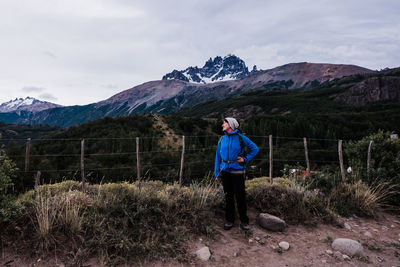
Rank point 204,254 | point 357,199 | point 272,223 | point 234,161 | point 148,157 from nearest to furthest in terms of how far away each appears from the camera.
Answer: point 204,254 < point 234,161 < point 272,223 < point 357,199 < point 148,157

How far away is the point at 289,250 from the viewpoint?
3.37 m

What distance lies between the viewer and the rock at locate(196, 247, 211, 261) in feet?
9.87

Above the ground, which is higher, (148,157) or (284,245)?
(284,245)

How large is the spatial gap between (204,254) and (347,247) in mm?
2188

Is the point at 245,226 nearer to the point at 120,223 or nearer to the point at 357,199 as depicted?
the point at 120,223

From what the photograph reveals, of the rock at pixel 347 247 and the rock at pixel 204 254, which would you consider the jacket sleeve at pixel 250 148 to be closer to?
the rock at pixel 204 254

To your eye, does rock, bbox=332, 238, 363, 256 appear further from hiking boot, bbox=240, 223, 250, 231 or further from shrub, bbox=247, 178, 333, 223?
hiking boot, bbox=240, 223, 250, 231

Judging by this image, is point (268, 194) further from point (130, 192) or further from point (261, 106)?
point (261, 106)

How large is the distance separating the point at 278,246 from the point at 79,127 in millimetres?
52711

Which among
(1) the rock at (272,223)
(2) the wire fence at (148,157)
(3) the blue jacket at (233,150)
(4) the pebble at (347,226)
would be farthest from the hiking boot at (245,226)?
(2) the wire fence at (148,157)

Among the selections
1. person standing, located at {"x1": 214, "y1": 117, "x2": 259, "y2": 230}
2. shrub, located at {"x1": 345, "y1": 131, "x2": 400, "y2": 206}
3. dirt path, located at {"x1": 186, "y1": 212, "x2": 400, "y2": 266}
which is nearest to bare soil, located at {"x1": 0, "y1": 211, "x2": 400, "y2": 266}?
dirt path, located at {"x1": 186, "y1": 212, "x2": 400, "y2": 266}

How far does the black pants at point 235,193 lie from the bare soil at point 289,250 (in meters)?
0.25

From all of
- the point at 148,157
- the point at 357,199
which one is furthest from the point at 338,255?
the point at 148,157

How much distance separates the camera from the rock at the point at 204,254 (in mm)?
3010
